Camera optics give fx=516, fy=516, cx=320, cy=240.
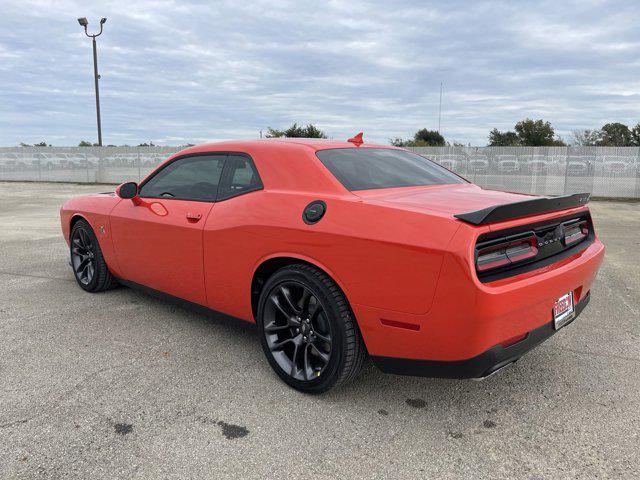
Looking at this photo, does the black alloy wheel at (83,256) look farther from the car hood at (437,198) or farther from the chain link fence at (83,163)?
the chain link fence at (83,163)

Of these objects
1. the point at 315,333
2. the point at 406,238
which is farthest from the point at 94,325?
the point at 406,238

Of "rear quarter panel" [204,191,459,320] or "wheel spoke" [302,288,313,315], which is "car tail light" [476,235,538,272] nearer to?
"rear quarter panel" [204,191,459,320]

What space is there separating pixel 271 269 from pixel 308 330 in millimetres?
469

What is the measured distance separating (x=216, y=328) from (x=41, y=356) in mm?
1198

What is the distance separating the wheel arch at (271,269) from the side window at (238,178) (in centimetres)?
50

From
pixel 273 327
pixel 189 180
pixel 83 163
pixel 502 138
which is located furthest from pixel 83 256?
pixel 502 138

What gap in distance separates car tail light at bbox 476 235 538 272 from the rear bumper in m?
0.37

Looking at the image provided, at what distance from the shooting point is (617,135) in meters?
62.7

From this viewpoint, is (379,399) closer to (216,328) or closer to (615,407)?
(615,407)

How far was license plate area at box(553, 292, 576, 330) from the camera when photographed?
2.66 m

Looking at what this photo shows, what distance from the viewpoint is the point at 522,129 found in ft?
220

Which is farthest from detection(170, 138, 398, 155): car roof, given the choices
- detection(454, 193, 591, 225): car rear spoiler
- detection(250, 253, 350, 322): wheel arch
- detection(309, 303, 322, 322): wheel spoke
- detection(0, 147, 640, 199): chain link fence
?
detection(0, 147, 640, 199): chain link fence

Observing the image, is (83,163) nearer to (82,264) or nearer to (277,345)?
(82,264)

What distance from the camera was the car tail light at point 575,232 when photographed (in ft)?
9.82
